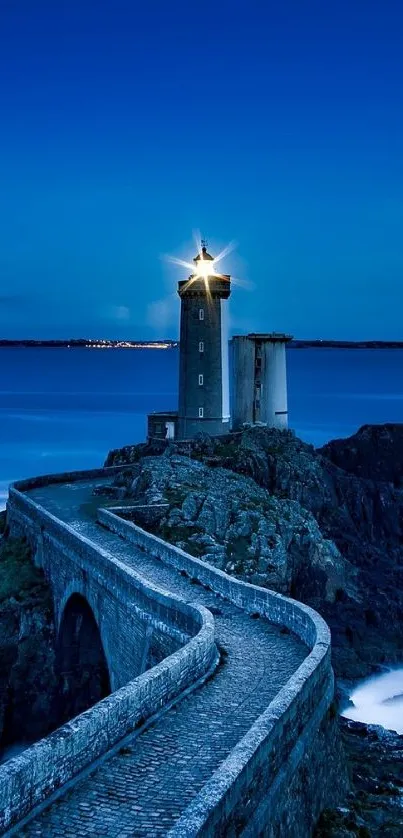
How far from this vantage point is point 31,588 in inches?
961

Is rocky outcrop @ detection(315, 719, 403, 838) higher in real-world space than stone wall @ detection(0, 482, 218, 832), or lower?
lower

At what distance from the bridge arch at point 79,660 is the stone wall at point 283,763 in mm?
6078

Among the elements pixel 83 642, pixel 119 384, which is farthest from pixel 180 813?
pixel 119 384

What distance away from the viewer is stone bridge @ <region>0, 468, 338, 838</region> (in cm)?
841

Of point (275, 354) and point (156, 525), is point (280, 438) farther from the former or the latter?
point (156, 525)

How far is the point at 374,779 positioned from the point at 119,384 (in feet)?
412

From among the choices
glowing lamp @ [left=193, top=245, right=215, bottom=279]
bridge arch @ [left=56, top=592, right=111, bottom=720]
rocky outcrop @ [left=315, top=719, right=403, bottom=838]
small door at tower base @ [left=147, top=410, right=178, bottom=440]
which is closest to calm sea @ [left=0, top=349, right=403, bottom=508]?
small door at tower base @ [left=147, top=410, right=178, bottom=440]

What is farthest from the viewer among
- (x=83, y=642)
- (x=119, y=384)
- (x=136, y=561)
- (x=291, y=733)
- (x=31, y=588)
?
(x=119, y=384)

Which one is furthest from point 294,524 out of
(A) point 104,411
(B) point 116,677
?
(A) point 104,411

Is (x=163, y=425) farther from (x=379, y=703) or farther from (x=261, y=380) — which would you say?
(x=379, y=703)

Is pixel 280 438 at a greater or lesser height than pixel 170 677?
greater

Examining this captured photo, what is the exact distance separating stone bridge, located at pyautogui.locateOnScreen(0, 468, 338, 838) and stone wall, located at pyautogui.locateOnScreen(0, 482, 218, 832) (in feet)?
0.07

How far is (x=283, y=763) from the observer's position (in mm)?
10359

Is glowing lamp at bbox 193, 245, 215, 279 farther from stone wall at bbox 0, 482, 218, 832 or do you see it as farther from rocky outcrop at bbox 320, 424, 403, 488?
stone wall at bbox 0, 482, 218, 832
